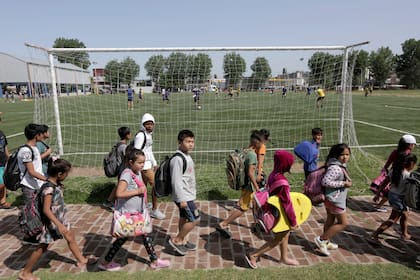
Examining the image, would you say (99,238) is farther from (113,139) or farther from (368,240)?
(113,139)

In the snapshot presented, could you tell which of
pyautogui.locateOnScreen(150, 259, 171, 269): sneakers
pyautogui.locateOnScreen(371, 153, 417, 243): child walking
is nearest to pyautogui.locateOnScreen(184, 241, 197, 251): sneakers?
pyautogui.locateOnScreen(150, 259, 171, 269): sneakers

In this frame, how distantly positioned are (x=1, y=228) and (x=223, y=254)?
3539 millimetres

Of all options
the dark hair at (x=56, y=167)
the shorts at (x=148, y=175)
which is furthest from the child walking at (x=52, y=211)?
the shorts at (x=148, y=175)

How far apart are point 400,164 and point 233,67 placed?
18.5 feet

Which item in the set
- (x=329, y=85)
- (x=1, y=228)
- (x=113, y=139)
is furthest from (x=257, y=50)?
(x=113, y=139)

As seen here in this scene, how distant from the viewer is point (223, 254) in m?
3.91

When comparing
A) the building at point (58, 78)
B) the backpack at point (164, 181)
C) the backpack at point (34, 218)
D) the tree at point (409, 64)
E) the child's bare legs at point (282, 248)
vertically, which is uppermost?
the tree at point (409, 64)

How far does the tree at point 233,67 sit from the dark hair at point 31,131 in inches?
201

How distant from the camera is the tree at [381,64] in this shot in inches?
3499

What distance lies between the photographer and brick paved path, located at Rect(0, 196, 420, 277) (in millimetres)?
3723

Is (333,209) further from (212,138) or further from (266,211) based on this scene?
(212,138)

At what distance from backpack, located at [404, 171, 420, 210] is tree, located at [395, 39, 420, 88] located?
Result: 9417cm

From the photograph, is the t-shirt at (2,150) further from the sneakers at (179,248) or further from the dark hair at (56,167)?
the sneakers at (179,248)

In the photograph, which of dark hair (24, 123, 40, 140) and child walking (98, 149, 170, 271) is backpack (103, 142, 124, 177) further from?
child walking (98, 149, 170, 271)
